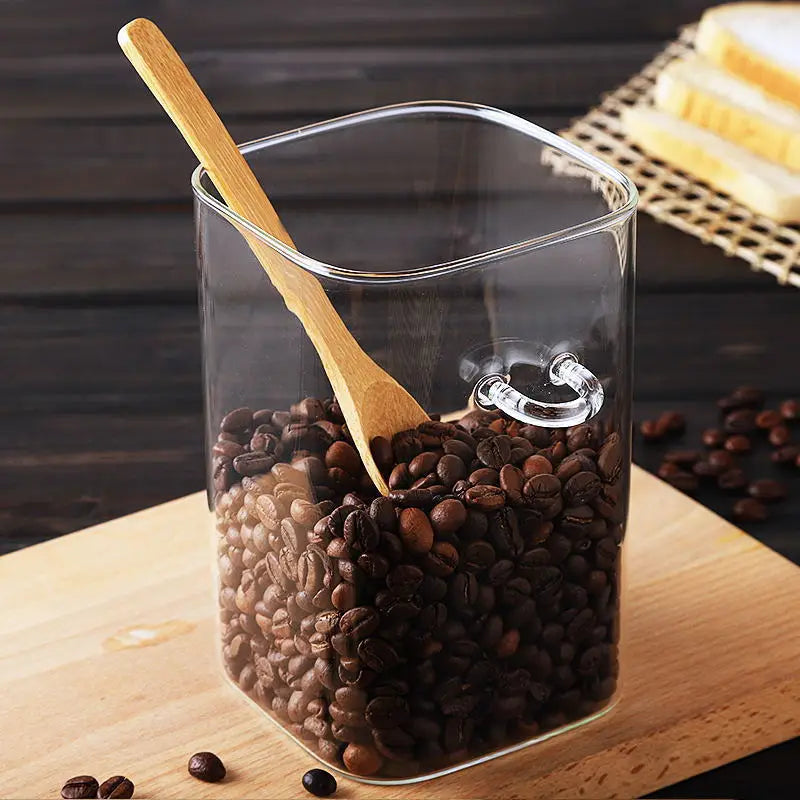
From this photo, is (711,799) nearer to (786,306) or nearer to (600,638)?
(600,638)

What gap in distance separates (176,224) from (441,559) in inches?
37.9

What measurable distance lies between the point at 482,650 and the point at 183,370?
652mm

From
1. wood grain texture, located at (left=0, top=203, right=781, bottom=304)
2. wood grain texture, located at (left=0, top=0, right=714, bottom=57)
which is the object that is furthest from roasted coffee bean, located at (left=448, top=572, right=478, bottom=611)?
wood grain texture, located at (left=0, top=0, right=714, bottom=57)

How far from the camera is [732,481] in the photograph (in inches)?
48.2

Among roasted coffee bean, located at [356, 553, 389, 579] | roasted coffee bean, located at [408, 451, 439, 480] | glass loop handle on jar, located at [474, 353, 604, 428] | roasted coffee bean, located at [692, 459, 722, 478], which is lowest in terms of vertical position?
roasted coffee bean, located at [692, 459, 722, 478]

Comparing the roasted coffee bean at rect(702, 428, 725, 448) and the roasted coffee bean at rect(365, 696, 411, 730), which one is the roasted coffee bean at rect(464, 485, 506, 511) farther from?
the roasted coffee bean at rect(702, 428, 725, 448)

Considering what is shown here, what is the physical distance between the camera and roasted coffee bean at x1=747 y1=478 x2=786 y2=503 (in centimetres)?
121

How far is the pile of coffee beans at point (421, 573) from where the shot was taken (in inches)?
31.9

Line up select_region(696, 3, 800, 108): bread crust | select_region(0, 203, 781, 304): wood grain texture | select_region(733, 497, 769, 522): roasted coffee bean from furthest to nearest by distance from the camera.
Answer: select_region(696, 3, 800, 108): bread crust → select_region(0, 203, 781, 304): wood grain texture → select_region(733, 497, 769, 522): roasted coffee bean

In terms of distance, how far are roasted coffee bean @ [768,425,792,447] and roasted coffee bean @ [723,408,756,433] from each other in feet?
0.07

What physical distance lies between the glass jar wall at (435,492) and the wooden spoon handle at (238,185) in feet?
0.03

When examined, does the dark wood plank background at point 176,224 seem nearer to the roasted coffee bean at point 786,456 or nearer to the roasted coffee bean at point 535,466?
the roasted coffee bean at point 786,456

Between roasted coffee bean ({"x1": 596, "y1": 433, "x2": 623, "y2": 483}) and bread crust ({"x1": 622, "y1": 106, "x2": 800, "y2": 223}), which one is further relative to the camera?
bread crust ({"x1": 622, "y1": 106, "x2": 800, "y2": 223})

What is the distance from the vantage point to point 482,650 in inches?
33.4
